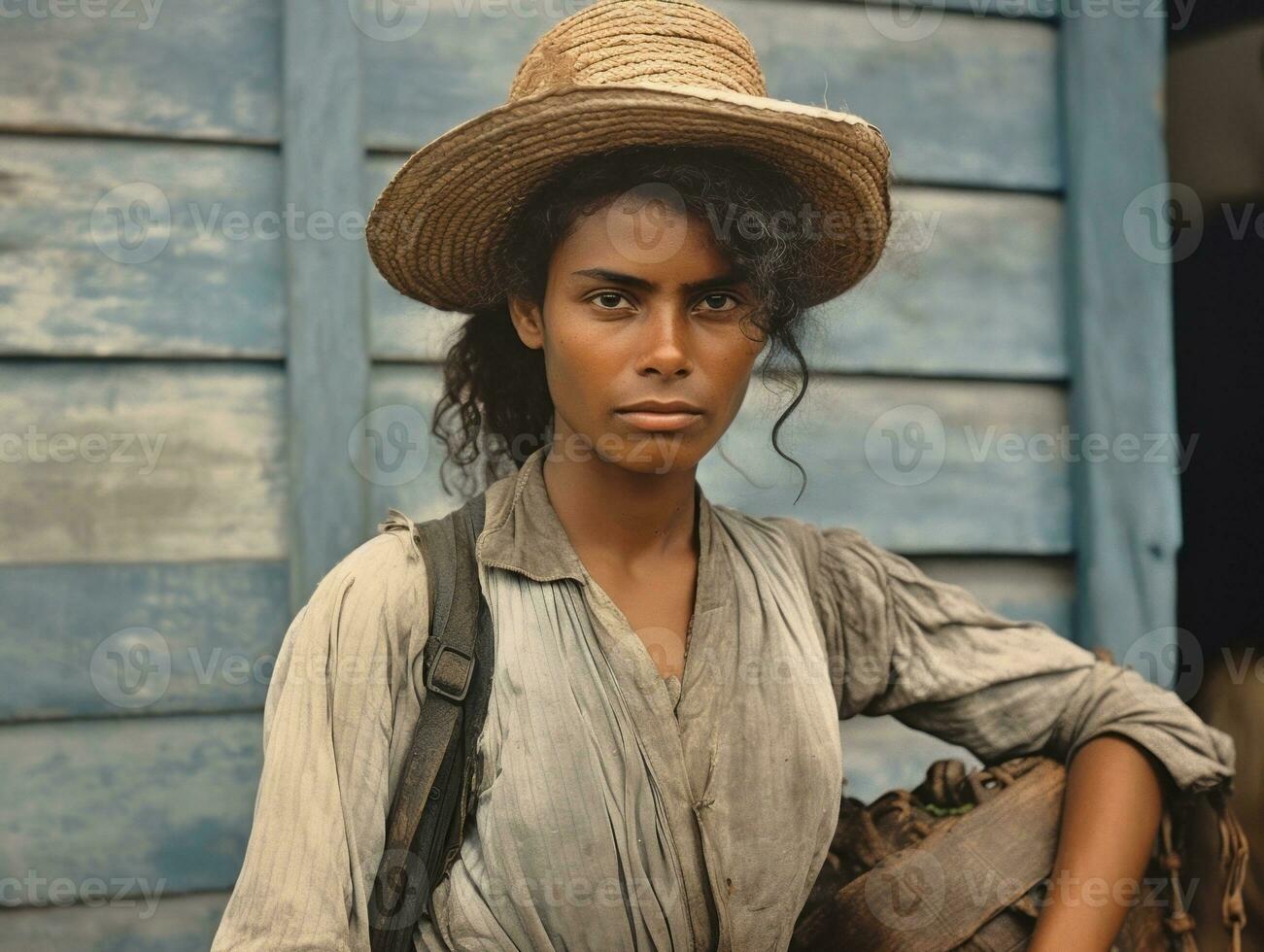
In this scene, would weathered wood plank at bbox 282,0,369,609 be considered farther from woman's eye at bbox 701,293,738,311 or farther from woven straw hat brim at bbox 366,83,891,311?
woman's eye at bbox 701,293,738,311

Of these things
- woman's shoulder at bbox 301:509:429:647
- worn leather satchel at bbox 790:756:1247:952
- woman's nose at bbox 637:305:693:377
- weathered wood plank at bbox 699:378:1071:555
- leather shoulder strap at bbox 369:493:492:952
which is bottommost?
worn leather satchel at bbox 790:756:1247:952

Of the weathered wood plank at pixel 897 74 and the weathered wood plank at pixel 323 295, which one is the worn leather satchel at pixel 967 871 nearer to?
the weathered wood plank at pixel 323 295

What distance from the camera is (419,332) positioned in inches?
106

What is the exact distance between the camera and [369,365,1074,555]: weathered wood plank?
9.50ft

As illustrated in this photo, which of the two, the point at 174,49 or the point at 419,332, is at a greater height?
the point at 174,49

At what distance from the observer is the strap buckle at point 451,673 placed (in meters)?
1.76

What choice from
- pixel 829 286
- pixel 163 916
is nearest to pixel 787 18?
pixel 829 286

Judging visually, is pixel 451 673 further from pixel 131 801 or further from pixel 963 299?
pixel 963 299

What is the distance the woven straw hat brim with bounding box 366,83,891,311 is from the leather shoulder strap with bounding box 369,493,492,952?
60cm

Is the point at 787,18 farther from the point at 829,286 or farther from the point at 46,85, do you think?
the point at 46,85

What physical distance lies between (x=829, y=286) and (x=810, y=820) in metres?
0.91

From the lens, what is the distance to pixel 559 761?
176 cm

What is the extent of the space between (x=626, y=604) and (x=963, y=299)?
151 cm

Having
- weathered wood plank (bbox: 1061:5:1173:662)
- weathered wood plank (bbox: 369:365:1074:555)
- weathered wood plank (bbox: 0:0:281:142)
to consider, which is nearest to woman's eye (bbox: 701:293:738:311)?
weathered wood plank (bbox: 369:365:1074:555)
